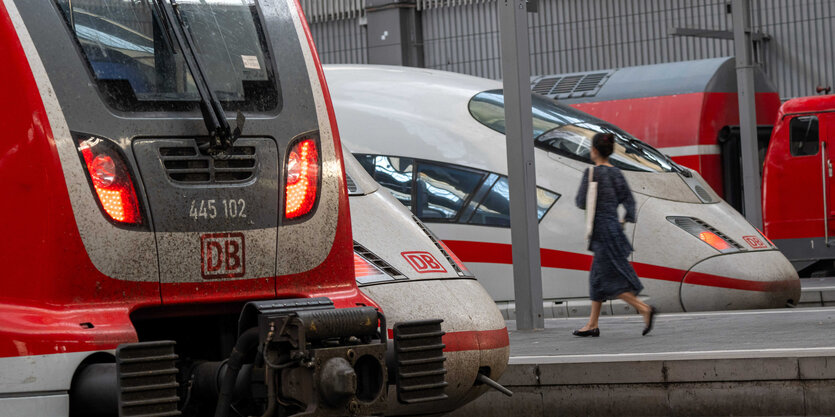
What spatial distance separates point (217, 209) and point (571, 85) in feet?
47.8

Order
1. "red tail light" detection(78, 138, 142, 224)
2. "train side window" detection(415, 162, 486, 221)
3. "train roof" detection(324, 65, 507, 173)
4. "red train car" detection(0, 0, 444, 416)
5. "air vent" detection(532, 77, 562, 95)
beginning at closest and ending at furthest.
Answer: "red train car" detection(0, 0, 444, 416), "red tail light" detection(78, 138, 142, 224), "train roof" detection(324, 65, 507, 173), "train side window" detection(415, 162, 486, 221), "air vent" detection(532, 77, 562, 95)

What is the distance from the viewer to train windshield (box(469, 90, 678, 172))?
11094 millimetres

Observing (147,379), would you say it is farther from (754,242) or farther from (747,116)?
(747,116)

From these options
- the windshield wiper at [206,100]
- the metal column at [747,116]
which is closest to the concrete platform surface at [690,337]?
the windshield wiper at [206,100]

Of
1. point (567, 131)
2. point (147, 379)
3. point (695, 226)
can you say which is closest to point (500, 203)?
point (567, 131)

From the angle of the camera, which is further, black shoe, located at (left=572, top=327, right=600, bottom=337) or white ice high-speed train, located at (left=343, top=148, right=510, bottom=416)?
black shoe, located at (left=572, top=327, right=600, bottom=337)

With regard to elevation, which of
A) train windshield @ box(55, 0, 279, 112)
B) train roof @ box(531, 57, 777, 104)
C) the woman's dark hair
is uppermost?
train roof @ box(531, 57, 777, 104)

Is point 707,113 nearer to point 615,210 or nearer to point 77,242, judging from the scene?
point 615,210

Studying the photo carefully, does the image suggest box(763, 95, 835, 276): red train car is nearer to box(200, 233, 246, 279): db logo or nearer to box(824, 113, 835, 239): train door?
box(824, 113, 835, 239): train door

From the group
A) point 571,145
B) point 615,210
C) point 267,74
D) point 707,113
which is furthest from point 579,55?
point 267,74

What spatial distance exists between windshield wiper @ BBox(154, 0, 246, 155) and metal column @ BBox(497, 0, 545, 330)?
5.68 meters

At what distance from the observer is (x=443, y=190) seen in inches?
429

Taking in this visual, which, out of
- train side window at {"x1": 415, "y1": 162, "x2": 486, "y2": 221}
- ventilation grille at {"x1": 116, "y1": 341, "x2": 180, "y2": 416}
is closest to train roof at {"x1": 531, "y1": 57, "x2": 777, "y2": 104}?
train side window at {"x1": 415, "y1": 162, "x2": 486, "y2": 221}

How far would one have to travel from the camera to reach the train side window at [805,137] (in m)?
16.8
